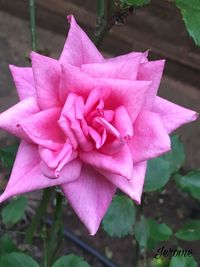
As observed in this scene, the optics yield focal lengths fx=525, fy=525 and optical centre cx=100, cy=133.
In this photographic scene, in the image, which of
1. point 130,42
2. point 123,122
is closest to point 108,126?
point 123,122

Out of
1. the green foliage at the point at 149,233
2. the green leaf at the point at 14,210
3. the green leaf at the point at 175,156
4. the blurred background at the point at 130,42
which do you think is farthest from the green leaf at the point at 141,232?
the blurred background at the point at 130,42

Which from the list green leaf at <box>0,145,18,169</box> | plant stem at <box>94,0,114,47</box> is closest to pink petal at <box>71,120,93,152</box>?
plant stem at <box>94,0,114,47</box>

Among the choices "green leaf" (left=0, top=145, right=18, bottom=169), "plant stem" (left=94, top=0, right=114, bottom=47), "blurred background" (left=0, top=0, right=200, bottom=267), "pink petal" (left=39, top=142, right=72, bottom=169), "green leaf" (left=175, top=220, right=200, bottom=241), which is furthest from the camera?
"blurred background" (left=0, top=0, right=200, bottom=267)

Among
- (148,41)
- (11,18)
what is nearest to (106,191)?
(148,41)

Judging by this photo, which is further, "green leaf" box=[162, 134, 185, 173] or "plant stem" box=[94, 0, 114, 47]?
"green leaf" box=[162, 134, 185, 173]

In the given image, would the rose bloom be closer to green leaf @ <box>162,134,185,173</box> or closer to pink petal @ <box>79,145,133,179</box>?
pink petal @ <box>79,145,133,179</box>

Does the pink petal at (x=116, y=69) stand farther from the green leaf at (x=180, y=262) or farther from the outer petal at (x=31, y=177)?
the green leaf at (x=180, y=262)
